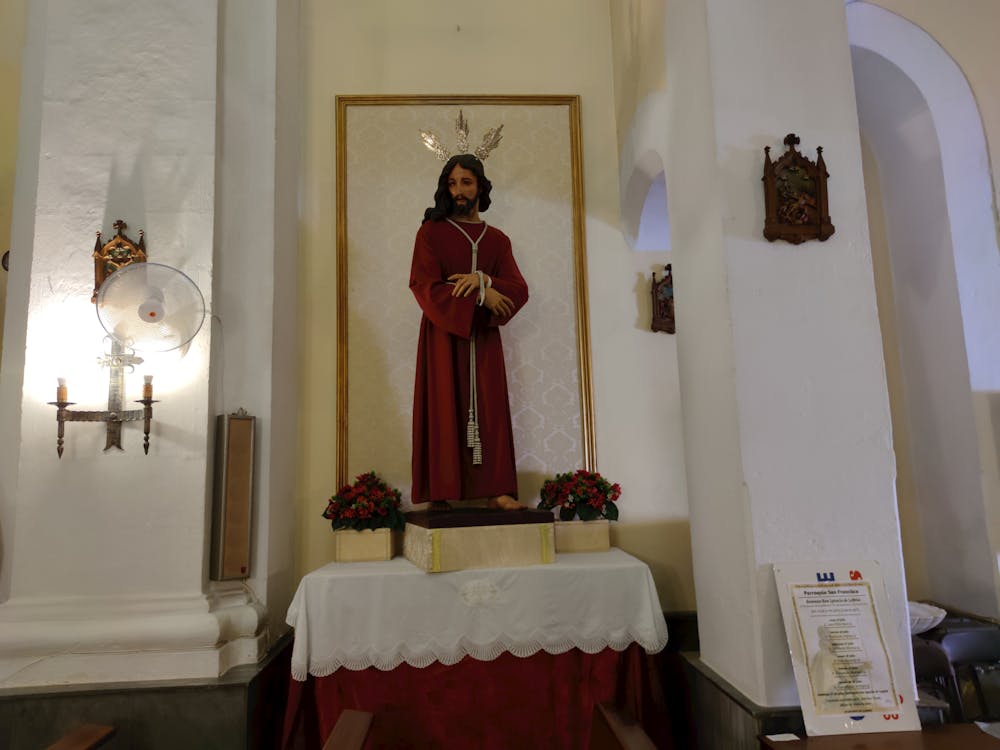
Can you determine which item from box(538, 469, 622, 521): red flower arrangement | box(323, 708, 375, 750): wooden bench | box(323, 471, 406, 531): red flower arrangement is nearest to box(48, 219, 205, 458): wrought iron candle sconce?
box(323, 471, 406, 531): red flower arrangement

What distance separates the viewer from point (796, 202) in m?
3.00

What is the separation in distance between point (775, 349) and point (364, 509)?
2148 millimetres

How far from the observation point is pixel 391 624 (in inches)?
133

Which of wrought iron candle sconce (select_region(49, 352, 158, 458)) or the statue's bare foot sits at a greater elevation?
wrought iron candle sconce (select_region(49, 352, 158, 458))

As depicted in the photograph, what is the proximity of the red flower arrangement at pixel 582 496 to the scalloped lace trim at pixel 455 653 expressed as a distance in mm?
816

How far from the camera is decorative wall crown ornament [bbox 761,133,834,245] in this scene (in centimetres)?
299

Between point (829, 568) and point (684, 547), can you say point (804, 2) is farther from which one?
point (684, 547)

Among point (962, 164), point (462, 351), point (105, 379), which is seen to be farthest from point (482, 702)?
point (962, 164)

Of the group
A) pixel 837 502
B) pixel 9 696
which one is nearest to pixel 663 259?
pixel 837 502

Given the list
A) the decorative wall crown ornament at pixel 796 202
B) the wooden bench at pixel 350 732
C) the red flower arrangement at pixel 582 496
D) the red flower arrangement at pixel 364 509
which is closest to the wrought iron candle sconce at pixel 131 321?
the red flower arrangement at pixel 364 509

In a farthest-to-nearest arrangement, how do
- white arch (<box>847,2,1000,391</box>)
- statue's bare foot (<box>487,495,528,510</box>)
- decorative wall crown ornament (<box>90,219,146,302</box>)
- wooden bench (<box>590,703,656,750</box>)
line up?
white arch (<box>847,2,1000,391</box>), statue's bare foot (<box>487,495,528,510</box>), decorative wall crown ornament (<box>90,219,146,302</box>), wooden bench (<box>590,703,656,750</box>)

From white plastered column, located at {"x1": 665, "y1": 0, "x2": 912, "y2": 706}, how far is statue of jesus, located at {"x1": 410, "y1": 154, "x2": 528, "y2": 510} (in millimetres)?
1097

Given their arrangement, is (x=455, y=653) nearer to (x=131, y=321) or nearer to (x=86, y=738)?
(x=86, y=738)

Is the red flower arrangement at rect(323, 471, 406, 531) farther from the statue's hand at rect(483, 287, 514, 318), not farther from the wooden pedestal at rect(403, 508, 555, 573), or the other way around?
the statue's hand at rect(483, 287, 514, 318)
